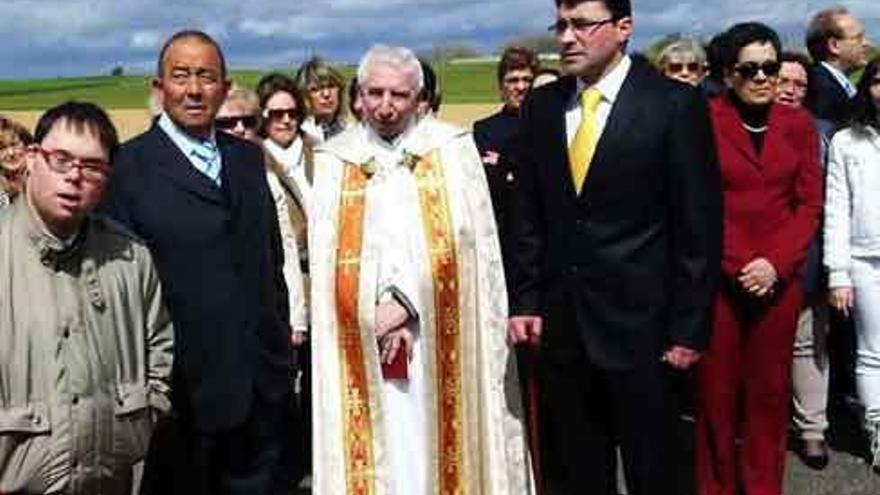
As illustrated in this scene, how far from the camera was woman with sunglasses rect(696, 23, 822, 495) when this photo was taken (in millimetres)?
5082

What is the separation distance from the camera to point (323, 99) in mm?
7012

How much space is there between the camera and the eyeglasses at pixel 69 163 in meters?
3.23

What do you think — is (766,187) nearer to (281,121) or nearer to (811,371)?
(811,371)

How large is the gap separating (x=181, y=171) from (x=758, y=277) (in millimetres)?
2358

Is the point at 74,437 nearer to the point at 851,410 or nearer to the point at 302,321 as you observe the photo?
the point at 302,321

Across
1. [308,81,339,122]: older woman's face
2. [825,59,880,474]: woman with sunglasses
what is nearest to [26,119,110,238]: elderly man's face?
[825,59,880,474]: woman with sunglasses

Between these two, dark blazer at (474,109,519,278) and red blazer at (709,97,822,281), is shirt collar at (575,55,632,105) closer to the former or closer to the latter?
red blazer at (709,97,822,281)

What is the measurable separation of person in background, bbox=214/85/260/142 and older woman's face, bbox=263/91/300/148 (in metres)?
0.17

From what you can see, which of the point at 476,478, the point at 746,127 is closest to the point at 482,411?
the point at 476,478

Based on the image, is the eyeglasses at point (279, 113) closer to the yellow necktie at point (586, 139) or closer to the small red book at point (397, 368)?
the small red book at point (397, 368)

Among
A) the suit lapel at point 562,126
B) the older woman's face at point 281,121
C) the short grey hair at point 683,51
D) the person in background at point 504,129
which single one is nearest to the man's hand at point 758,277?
the person in background at point 504,129

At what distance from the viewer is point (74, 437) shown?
3223 millimetres

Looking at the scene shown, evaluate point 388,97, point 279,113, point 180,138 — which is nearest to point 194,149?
point 180,138

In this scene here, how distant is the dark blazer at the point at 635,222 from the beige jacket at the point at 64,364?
5.07 ft
